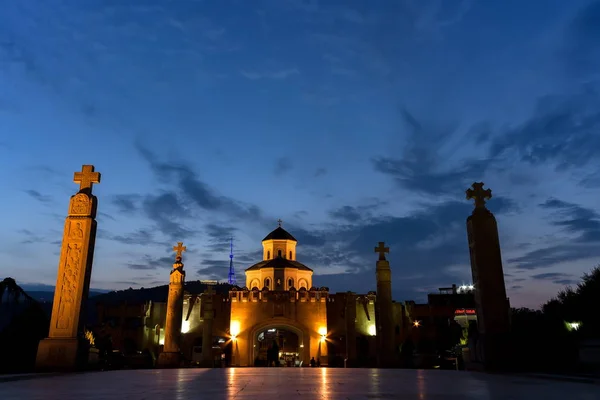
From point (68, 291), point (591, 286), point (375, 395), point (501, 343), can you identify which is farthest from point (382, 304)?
point (375, 395)

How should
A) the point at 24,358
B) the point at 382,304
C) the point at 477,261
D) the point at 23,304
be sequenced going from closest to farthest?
the point at 477,261
the point at 24,358
the point at 23,304
the point at 382,304

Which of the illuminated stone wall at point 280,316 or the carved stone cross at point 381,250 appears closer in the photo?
the carved stone cross at point 381,250

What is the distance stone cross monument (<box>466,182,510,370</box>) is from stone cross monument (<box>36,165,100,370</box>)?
10.8 m

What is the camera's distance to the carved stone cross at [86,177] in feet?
44.8

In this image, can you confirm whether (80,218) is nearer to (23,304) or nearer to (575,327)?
(23,304)

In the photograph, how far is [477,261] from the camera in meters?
12.3

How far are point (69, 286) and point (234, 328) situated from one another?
31.6 m

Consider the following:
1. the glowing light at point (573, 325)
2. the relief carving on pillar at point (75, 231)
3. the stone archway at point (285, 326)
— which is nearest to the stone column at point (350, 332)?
the stone archway at point (285, 326)

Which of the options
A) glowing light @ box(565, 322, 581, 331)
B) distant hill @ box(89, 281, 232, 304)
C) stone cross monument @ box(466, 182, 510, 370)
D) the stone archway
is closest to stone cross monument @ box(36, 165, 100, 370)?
stone cross monument @ box(466, 182, 510, 370)

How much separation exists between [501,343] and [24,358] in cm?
1477

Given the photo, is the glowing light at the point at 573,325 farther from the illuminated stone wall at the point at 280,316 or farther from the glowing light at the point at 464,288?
the glowing light at the point at 464,288

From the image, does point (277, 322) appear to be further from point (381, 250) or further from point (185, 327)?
point (381, 250)

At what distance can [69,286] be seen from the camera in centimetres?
1235

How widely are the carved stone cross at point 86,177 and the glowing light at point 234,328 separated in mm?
31220
